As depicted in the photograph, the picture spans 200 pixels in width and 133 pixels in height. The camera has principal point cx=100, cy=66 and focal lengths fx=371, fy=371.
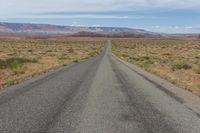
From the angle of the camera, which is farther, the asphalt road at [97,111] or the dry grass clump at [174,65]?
the dry grass clump at [174,65]

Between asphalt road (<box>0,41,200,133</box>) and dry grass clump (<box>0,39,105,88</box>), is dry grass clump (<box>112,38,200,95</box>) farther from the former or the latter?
dry grass clump (<box>0,39,105,88</box>)

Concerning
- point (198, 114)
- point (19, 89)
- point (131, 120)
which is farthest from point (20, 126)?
point (19, 89)

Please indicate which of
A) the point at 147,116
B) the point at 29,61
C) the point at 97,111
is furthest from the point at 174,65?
the point at 147,116

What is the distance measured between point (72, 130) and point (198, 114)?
436 cm

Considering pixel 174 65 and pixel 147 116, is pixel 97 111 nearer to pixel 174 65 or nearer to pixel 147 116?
pixel 147 116

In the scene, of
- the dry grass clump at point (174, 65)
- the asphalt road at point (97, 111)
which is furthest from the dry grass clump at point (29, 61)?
the dry grass clump at point (174, 65)

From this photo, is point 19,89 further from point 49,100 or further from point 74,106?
point 74,106

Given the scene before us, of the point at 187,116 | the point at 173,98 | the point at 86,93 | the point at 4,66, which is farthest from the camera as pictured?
the point at 4,66

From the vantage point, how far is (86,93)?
1542 cm

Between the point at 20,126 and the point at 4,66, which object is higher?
the point at 20,126

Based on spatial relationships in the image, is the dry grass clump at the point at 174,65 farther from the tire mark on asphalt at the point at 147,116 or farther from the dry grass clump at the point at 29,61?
the dry grass clump at the point at 29,61

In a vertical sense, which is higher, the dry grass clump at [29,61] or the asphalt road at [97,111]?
the asphalt road at [97,111]

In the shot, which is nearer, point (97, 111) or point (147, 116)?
point (147, 116)

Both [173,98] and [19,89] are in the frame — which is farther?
[19,89]
